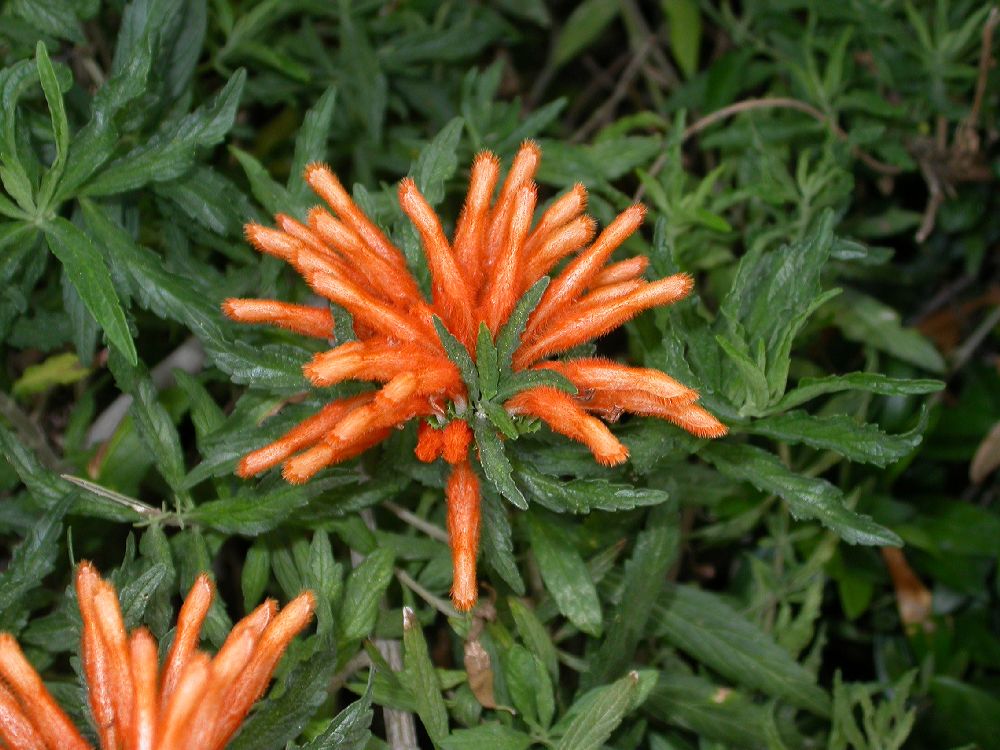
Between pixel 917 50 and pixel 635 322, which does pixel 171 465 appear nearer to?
pixel 635 322

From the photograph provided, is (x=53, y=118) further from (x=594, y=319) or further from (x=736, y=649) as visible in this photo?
(x=736, y=649)

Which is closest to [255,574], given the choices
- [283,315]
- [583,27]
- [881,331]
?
[283,315]

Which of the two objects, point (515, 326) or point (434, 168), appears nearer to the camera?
point (515, 326)

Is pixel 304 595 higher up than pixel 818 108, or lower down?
lower down

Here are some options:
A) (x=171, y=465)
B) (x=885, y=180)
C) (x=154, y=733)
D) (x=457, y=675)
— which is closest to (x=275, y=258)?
(x=171, y=465)

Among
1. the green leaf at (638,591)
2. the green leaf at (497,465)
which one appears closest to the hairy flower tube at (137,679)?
the green leaf at (497,465)

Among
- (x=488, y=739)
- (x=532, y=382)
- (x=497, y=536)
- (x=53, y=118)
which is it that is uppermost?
(x=53, y=118)
